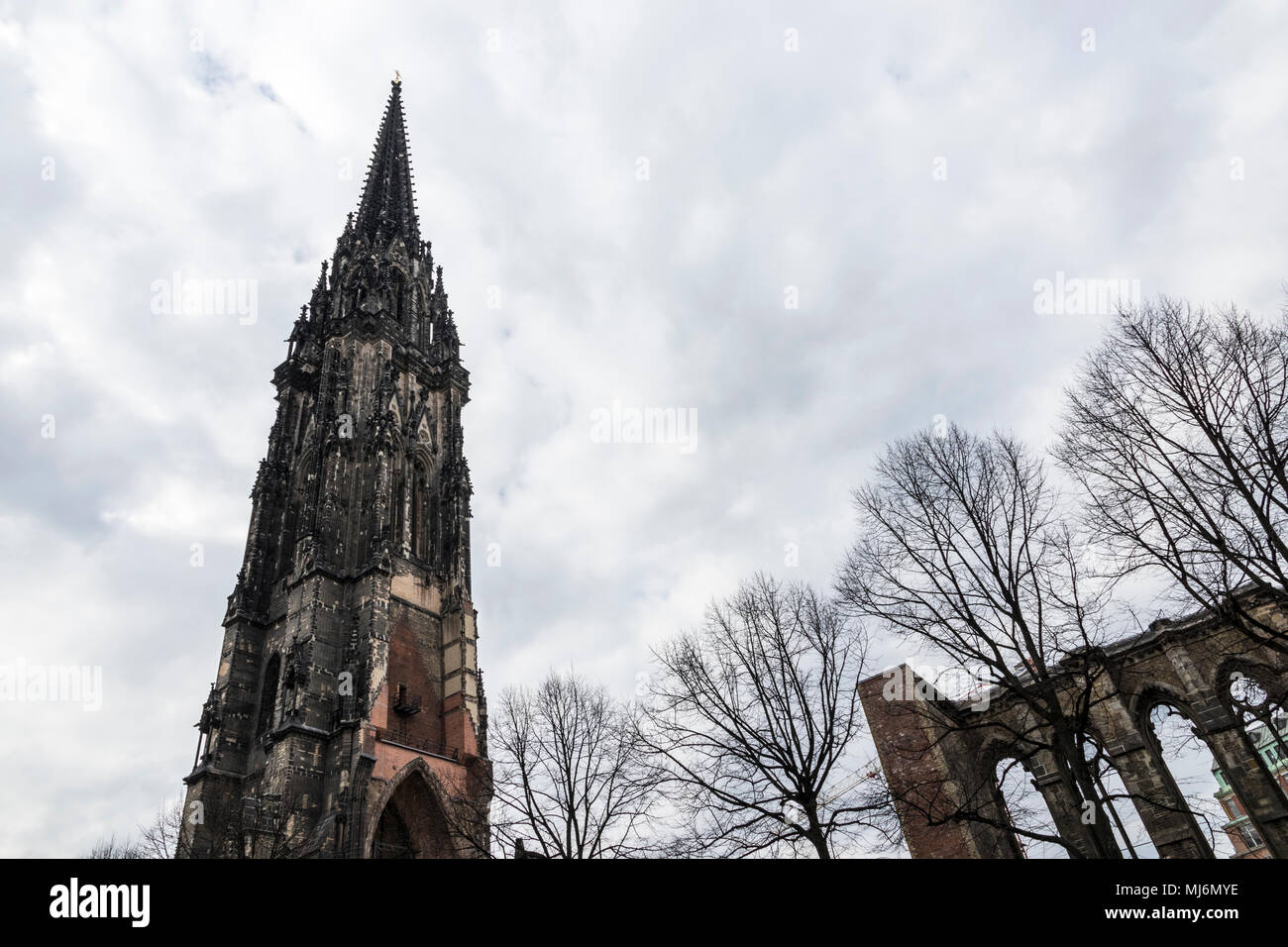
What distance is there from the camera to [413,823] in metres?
24.2

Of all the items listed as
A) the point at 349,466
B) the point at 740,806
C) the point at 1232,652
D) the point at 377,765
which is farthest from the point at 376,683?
the point at 1232,652

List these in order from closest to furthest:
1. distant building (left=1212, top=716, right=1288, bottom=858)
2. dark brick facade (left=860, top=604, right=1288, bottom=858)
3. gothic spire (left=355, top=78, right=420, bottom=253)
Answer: distant building (left=1212, top=716, right=1288, bottom=858) → dark brick facade (left=860, top=604, right=1288, bottom=858) → gothic spire (left=355, top=78, right=420, bottom=253)

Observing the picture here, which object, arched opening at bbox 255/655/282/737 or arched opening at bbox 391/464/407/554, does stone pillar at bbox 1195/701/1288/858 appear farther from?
arched opening at bbox 255/655/282/737

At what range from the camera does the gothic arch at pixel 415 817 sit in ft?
76.9

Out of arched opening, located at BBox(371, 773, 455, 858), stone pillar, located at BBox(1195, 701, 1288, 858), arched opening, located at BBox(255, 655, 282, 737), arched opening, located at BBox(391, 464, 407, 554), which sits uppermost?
arched opening, located at BBox(391, 464, 407, 554)

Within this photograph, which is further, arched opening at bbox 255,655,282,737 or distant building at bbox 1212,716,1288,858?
arched opening at bbox 255,655,282,737

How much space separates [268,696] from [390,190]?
35865 millimetres

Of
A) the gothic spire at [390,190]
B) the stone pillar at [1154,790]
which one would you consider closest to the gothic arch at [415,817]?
the stone pillar at [1154,790]

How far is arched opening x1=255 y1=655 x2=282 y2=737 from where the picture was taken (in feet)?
86.2

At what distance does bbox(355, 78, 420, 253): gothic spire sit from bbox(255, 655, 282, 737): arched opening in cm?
2757

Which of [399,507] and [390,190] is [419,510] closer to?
[399,507]

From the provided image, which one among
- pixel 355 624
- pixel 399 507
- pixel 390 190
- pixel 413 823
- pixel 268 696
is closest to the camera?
pixel 413 823

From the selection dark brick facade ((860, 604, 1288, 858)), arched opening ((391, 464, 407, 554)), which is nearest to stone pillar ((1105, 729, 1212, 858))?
dark brick facade ((860, 604, 1288, 858))

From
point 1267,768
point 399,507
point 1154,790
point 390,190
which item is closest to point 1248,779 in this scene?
point 1154,790
